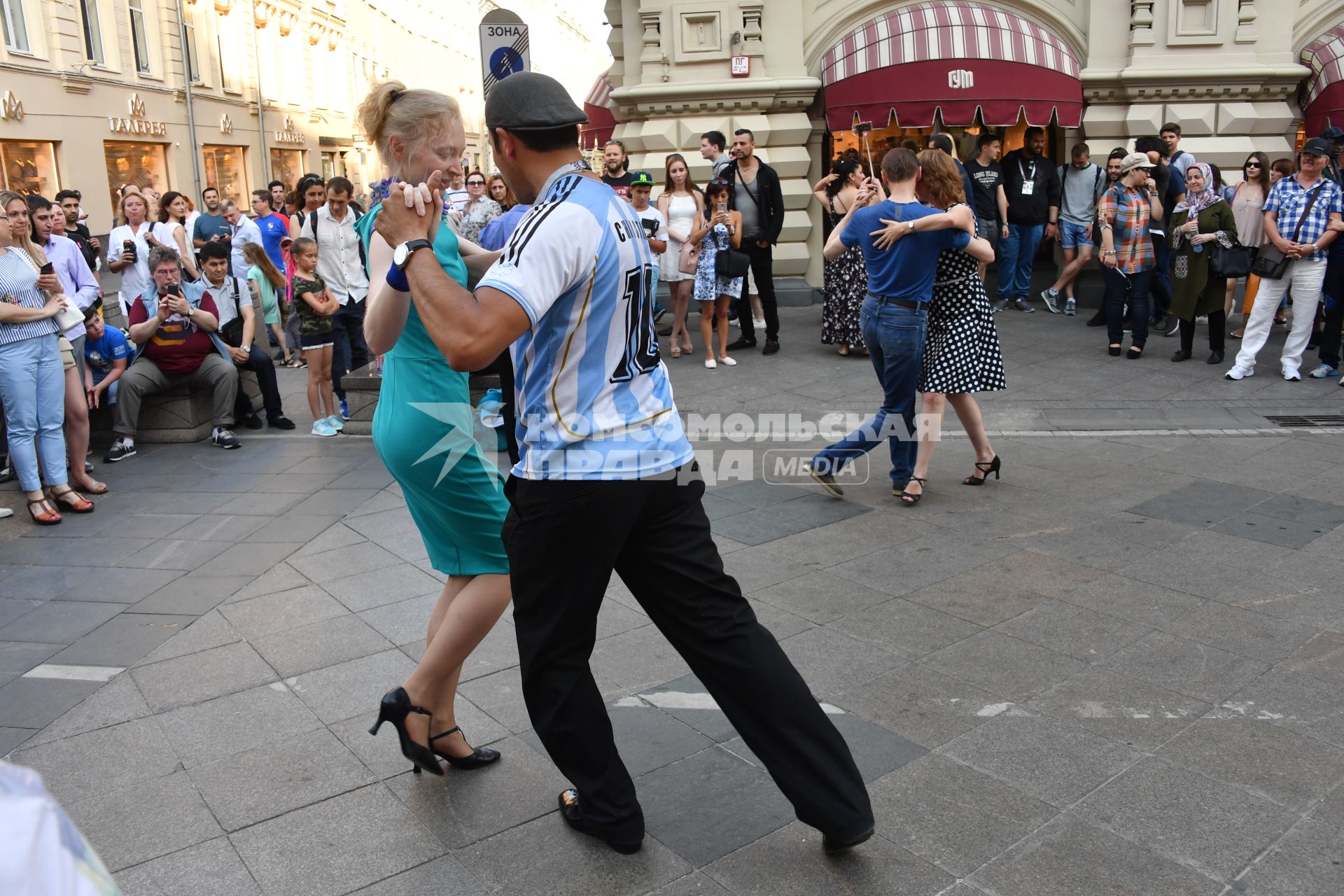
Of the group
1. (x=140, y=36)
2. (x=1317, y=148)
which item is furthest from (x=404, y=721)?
(x=140, y=36)

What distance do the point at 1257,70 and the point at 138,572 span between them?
43.6ft

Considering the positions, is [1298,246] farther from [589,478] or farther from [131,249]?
[131,249]

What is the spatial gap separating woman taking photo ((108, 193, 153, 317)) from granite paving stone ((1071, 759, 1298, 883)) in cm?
875

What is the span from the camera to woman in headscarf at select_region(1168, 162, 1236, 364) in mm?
9820

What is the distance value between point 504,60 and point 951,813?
258 inches

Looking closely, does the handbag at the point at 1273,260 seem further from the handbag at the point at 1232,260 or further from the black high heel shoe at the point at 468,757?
the black high heel shoe at the point at 468,757

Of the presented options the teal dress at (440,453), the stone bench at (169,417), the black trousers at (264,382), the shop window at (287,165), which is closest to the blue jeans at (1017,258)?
the black trousers at (264,382)

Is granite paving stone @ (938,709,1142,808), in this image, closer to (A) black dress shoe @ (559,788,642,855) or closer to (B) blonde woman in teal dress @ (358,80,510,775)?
(A) black dress shoe @ (559,788,642,855)

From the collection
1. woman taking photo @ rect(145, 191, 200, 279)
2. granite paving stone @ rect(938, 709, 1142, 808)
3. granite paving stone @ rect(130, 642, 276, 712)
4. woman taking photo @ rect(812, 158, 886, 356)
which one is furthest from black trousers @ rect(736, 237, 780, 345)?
granite paving stone @ rect(938, 709, 1142, 808)

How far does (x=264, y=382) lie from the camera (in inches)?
349

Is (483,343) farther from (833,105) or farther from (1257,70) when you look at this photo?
(1257,70)

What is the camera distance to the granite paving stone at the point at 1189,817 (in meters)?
2.90

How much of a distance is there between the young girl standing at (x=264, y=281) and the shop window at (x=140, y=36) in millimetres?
18854

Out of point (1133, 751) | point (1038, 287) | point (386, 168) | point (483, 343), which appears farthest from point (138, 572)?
point (1038, 287)
